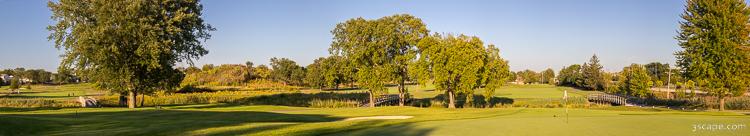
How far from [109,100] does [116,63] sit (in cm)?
2138

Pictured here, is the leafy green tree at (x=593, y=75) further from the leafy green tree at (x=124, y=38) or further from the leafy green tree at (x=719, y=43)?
the leafy green tree at (x=124, y=38)

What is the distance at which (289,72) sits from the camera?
402ft

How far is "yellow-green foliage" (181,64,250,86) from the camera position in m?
119

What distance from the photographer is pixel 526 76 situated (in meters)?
188

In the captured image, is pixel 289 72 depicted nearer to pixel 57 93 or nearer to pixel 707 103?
pixel 57 93

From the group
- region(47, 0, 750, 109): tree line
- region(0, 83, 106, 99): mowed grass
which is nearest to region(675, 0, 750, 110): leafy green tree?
region(47, 0, 750, 109): tree line

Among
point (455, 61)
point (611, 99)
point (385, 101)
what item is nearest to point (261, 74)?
point (385, 101)

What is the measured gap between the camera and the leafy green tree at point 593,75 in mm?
105506

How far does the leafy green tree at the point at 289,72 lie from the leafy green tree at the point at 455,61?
73.7 meters

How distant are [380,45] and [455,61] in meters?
8.42

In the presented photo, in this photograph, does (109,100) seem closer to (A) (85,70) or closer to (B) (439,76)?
(A) (85,70)

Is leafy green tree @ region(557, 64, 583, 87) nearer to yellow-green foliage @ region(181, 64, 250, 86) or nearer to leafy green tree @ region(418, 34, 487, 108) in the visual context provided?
yellow-green foliage @ region(181, 64, 250, 86)

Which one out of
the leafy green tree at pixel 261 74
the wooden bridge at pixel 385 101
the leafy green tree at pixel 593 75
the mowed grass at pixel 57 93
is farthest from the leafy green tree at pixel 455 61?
the leafy green tree at pixel 261 74

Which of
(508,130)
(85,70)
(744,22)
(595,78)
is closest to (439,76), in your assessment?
(744,22)
